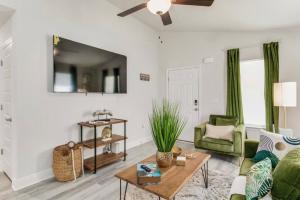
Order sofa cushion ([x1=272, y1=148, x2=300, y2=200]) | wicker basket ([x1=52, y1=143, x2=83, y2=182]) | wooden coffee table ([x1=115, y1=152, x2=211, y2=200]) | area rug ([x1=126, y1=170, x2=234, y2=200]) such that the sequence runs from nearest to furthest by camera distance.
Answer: sofa cushion ([x1=272, y1=148, x2=300, y2=200])
wooden coffee table ([x1=115, y1=152, x2=211, y2=200])
area rug ([x1=126, y1=170, x2=234, y2=200])
wicker basket ([x1=52, y1=143, x2=83, y2=182])

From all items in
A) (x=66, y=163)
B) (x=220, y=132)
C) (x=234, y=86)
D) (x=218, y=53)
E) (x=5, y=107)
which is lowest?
(x=66, y=163)

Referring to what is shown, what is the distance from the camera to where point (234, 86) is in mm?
3850

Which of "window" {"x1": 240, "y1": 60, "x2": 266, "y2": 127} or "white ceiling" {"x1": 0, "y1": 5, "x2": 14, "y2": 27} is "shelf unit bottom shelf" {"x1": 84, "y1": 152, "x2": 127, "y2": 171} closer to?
"white ceiling" {"x1": 0, "y1": 5, "x2": 14, "y2": 27}

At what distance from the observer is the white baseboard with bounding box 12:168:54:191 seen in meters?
2.30

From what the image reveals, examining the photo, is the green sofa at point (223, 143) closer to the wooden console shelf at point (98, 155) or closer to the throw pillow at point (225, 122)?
the throw pillow at point (225, 122)

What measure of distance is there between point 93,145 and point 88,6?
2.48 m

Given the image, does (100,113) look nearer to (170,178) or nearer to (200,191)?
(170,178)

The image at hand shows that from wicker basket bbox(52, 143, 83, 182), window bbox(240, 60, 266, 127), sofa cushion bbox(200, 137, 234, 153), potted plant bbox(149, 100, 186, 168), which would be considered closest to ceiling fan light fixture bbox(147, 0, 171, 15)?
potted plant bbox(149, 100, 186, 168)

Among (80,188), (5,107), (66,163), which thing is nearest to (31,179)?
(66,163)

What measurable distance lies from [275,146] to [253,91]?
2228mm

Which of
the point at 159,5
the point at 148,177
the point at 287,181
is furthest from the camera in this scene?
the point at 159,5

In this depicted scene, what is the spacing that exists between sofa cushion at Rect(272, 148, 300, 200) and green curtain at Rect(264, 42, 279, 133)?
258 cm

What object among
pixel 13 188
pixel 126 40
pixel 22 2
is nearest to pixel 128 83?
pixel 126 40

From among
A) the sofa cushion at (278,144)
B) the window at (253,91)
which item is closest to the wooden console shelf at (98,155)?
the sofa cushion at (278,144)
